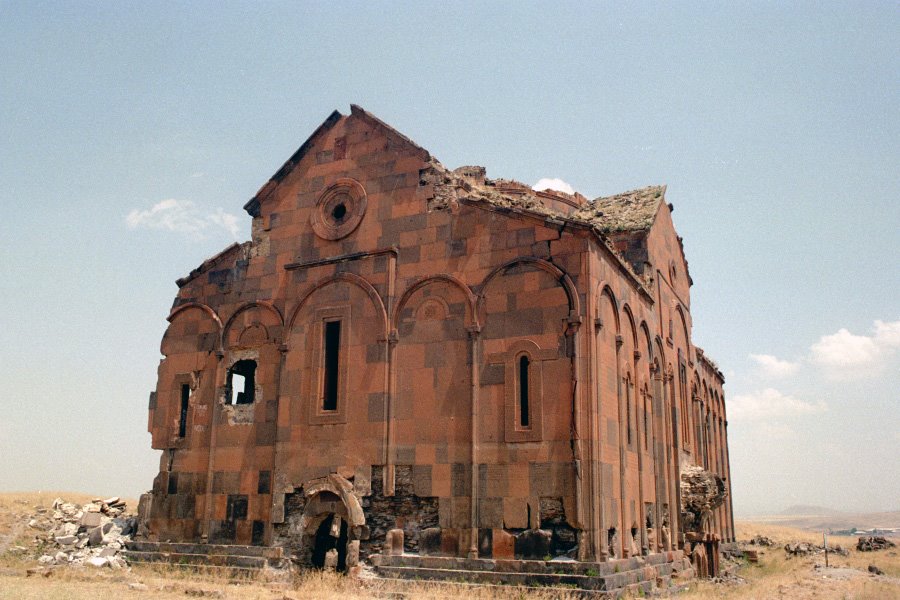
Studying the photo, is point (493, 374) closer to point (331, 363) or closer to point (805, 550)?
point (331, 363)

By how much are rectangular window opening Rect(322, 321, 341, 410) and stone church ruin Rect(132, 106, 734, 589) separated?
39 mm

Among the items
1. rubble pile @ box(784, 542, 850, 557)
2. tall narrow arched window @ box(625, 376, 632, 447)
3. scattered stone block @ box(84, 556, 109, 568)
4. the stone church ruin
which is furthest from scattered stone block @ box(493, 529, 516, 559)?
rubble pile @ box(784, 542, 850, 557)

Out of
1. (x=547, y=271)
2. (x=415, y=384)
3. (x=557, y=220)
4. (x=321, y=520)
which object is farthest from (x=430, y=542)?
(x=557, y=220)

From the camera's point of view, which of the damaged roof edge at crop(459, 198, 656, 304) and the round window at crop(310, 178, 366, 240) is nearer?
the damaged roof edge at crop(459, 198, 656, 304)

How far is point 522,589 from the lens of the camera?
11.6m

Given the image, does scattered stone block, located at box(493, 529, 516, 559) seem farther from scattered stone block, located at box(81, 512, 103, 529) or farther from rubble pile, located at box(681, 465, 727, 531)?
scattered stone block, located at box(81, 512, 103, 529)

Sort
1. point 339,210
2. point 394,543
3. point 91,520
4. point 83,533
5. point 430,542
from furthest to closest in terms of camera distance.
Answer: point 91,520, point 83,533, point 339,210, point 394,543, point 430,542

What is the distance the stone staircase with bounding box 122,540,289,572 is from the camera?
46.1 ft

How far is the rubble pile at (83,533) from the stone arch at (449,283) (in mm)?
7097

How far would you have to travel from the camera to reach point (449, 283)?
13.7m

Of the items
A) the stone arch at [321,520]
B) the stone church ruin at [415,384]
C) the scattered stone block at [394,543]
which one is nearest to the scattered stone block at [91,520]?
the stone church ruin at [415,384]

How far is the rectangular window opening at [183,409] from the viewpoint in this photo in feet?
52.9

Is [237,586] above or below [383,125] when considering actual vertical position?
below

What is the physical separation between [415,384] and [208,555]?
5.12 metres
